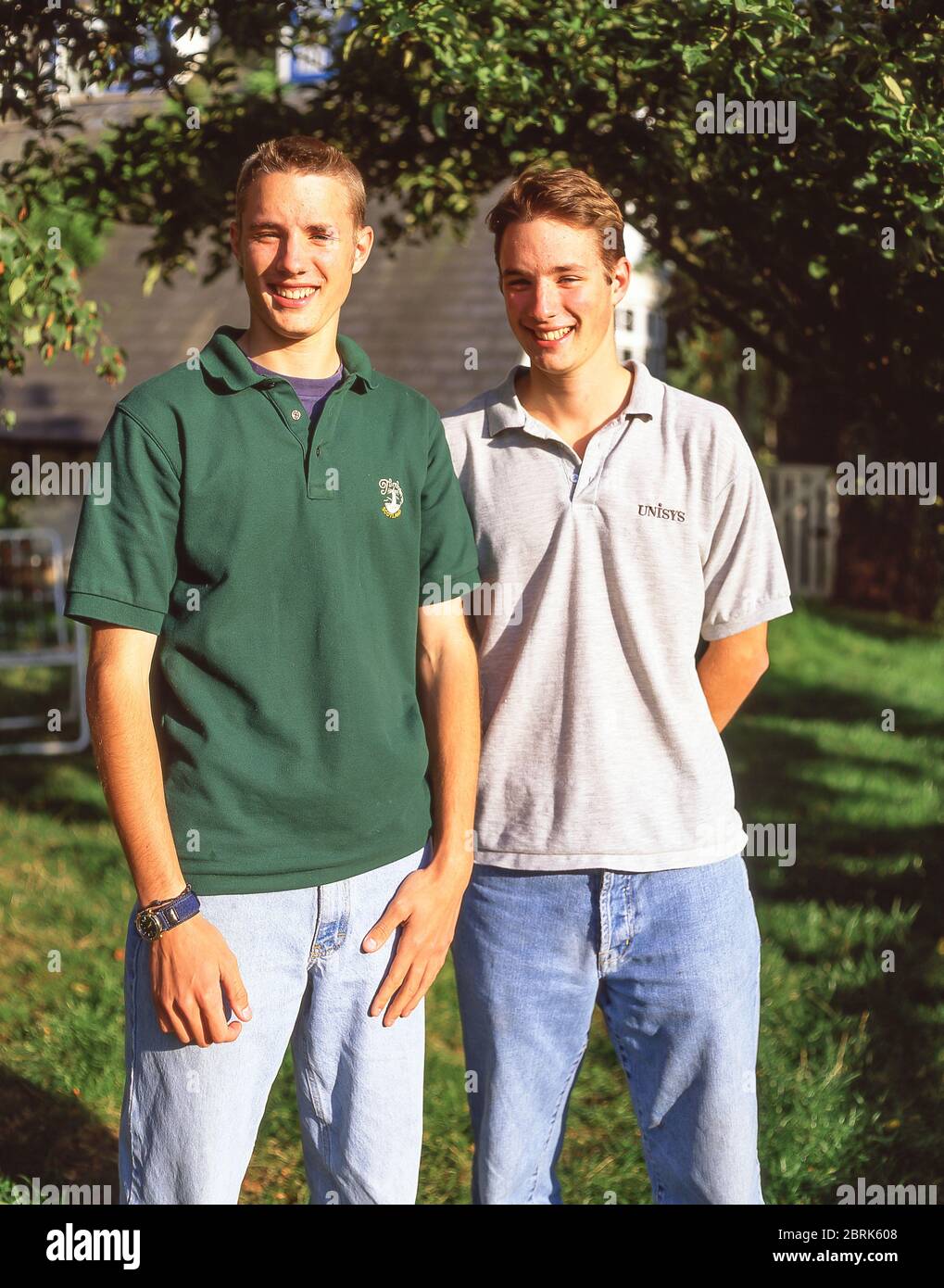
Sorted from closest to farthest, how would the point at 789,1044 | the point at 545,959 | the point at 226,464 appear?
the point at 226,464 < the point at 545,959 < the point at 789,1044

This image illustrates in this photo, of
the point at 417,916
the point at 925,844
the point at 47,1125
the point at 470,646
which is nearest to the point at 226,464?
the point at 470,646

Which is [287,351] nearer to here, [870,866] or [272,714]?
[272,714]

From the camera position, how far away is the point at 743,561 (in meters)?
2.76

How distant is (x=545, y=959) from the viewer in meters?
2.71

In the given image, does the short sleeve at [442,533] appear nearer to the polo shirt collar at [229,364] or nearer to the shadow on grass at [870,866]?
the polo shirt collar at [229,364]

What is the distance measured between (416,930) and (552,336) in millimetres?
1149

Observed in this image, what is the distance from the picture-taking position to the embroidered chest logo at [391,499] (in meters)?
2.41

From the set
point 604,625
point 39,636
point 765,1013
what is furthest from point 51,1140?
point 39,636

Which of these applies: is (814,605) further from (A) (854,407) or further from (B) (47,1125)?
(B) (47,1125)

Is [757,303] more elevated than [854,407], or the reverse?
[757,303]

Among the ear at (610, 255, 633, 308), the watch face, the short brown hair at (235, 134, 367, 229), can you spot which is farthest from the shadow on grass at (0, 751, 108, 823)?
the short brown hair at (235, 134, 367, 229)

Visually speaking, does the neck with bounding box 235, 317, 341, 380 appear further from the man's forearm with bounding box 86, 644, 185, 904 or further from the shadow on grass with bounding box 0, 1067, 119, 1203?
the shadow on grass with bounding box 0, 1067, 119, 1203

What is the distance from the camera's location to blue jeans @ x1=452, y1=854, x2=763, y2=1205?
2684 mm

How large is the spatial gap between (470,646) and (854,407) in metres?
2.80
